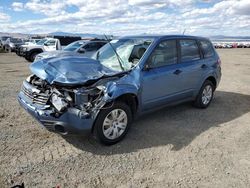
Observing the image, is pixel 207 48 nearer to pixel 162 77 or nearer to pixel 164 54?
pixel 164 54

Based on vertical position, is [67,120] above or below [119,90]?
below

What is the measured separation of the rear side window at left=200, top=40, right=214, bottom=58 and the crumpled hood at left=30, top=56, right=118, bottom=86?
2841 mm

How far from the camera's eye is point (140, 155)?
178 inches

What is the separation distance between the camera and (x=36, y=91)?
4.88 meters

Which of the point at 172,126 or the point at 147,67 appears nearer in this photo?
the point at 147,67

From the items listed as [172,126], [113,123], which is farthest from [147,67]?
[172,126]

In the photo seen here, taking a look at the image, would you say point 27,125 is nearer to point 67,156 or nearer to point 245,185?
point 67,156

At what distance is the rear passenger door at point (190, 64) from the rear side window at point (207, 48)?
239 mm

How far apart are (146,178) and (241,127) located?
9.65 ft

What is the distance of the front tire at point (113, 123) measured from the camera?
455 centimetres

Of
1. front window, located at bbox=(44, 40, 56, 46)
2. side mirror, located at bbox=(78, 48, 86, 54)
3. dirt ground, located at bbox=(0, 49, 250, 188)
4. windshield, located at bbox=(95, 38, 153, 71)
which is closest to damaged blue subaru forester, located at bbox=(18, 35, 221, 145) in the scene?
windshield, located at bbox=(95, 38, 153, 71)

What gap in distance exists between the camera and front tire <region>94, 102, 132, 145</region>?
4551 millimetres

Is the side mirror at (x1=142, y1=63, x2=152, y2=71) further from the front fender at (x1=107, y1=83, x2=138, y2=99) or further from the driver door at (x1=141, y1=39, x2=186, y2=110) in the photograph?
the front fender at (x1=107, y1=83, x2=138, y2=99)

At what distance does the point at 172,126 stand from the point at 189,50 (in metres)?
1.79
